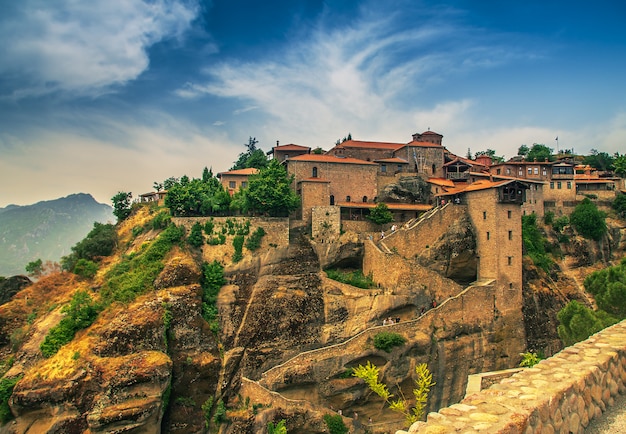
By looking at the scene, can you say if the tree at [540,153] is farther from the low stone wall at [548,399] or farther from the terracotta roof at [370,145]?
the low stone wall at [548,399]

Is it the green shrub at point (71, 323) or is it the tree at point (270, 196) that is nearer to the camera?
the green shrub at point (71, 323)

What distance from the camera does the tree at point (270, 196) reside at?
39.9 meters

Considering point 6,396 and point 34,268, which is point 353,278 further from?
point 34,268

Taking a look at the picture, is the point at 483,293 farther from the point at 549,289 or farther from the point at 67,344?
the point at 67,344

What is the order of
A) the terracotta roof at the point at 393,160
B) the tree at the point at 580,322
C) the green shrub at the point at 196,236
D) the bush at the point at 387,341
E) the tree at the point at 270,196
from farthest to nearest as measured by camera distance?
the terracotta roof at the point at 393,160
the tree at the point at 270,196
the green shrub at the point at 196,236
the bush at the point at 387,341
the tree at the point at 580,322

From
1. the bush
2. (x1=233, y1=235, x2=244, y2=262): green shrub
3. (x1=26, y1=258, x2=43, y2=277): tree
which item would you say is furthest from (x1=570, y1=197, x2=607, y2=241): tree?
(x1=26, y1=258, x2=43, y2=277): tree

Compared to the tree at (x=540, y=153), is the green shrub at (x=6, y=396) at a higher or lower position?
lower

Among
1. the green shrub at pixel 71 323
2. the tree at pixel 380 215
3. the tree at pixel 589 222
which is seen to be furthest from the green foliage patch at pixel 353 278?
the tree at pixel 589 222

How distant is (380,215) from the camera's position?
42656 mm

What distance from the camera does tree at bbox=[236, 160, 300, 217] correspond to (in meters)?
39.9

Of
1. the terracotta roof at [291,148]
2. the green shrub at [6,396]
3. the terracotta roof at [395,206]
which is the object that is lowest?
the green shrub at [6,396]

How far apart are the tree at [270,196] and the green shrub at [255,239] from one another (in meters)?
2.06

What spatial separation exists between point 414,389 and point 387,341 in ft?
12.8

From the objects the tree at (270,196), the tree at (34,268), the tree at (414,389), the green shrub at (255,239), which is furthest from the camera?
the tree at (34,268)
